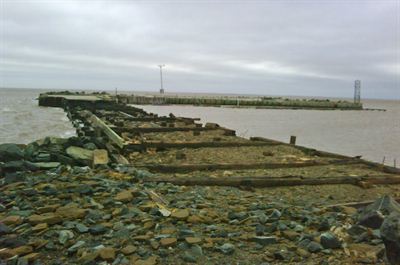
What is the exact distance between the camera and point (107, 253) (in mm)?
3850

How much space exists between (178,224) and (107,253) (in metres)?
1.14

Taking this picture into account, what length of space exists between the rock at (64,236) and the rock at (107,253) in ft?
1.70

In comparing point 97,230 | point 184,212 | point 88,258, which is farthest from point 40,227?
point 184,212

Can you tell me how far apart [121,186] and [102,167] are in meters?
2.05

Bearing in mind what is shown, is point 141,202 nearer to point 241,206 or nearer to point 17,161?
point 241,206

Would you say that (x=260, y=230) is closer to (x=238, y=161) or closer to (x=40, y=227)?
(x=40, y=227)

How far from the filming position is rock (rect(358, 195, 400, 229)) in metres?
4.70

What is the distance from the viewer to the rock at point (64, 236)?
13.7 ft

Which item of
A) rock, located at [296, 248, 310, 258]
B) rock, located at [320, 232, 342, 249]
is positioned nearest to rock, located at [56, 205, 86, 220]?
rock, located at [296, 248, 310, 258]

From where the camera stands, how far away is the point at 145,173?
7.95 meters

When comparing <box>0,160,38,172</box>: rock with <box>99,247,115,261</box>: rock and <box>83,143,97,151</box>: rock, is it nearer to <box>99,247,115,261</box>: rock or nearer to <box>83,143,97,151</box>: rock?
<box>83,143,97,151</box>: rock

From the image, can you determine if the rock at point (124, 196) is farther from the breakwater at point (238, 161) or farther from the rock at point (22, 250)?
the rock at point (22, 250)

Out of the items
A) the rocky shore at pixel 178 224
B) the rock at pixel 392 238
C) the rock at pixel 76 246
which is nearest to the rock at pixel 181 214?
the rocky shore at pixel 178 224

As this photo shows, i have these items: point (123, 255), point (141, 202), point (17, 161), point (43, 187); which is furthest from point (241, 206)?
Result: point (17, 161)
